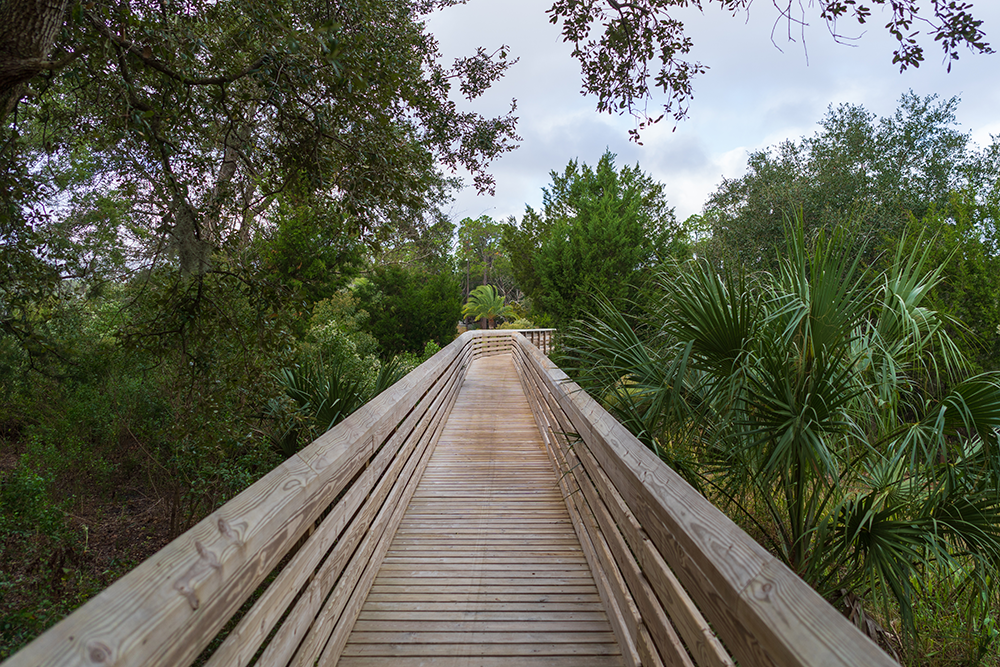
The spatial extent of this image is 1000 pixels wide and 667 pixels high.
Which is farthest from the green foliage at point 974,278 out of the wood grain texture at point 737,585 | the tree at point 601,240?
the wood grain texture at point 737,585

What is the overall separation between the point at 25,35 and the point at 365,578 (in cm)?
325

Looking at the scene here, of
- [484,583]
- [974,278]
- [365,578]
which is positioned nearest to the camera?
[365,578]

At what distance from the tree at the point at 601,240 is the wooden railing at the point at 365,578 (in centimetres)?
958

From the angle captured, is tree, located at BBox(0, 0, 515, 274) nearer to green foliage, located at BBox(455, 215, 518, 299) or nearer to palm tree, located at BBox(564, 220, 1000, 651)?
palm tree, located at BBox(564, 220, 1000, 651)

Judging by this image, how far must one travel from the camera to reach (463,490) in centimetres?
502

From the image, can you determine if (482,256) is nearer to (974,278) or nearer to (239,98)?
(974,278)

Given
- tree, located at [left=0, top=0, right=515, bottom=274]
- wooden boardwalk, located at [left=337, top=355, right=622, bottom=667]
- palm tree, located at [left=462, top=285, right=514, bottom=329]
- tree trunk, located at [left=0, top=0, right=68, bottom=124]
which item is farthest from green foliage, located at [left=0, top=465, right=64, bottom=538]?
palm tree, located at [left=462, top=285, right=514, bottom=329]

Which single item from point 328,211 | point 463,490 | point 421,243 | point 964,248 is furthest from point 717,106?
point 421,243

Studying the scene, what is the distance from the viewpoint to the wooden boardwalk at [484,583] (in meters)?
2.58

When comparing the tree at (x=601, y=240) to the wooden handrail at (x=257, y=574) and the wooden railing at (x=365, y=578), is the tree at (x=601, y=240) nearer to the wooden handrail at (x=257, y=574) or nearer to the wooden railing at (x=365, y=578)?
the wooden railing at (x=365, y=578)

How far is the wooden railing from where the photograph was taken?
1022 millimetres

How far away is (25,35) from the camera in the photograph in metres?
2.71

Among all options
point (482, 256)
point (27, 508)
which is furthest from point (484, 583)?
point (482, 256)

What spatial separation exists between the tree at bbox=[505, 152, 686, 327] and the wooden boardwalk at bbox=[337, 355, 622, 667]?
25.3 ft
